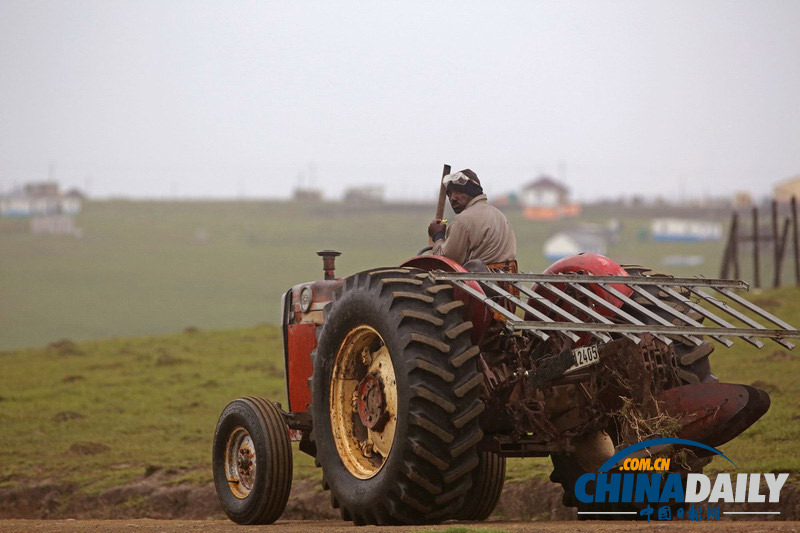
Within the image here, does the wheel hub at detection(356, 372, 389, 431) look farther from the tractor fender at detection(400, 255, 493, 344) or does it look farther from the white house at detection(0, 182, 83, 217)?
the white house at detection(0, 182, 83, 217)

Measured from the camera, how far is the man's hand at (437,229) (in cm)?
961

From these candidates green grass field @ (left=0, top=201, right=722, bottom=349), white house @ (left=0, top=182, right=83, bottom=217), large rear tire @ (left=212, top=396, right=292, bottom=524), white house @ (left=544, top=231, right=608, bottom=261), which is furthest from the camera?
white house @ (left=0, top=182, right=83, bottom=217)

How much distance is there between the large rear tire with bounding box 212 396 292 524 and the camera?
9.48 metres

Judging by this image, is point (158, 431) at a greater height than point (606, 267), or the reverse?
point (606, 267)

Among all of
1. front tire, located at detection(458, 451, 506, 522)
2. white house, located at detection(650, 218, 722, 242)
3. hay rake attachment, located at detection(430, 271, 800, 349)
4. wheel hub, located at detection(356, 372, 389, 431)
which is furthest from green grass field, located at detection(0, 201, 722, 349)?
hay rake attachment, located at detection(430, 271, 800, 349)

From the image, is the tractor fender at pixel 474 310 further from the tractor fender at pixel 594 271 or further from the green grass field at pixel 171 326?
the green grass field at pixel 171 326

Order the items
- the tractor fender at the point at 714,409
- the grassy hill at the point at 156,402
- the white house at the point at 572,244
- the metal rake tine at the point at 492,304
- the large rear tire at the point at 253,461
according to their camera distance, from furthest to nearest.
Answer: the white house at the point at 572,244 < the grassy hill at the point at 156,402 < the large rear tire at the point at 253,461 < the tractor fender at the point at 714,409 < the metal rake tine at the point at 492,304

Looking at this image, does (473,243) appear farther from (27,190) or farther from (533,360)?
(27,190)

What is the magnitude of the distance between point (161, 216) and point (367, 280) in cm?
9959

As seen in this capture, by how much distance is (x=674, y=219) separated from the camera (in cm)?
10019

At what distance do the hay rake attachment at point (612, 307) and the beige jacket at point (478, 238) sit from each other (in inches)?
16.6

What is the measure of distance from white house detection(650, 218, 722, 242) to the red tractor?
81.7 metres

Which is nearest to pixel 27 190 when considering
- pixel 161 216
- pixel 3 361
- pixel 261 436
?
pixel 161 216

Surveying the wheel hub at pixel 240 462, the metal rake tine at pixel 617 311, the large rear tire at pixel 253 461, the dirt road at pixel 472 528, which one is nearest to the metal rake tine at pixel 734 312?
the metal rake tine at pixel 617 311
